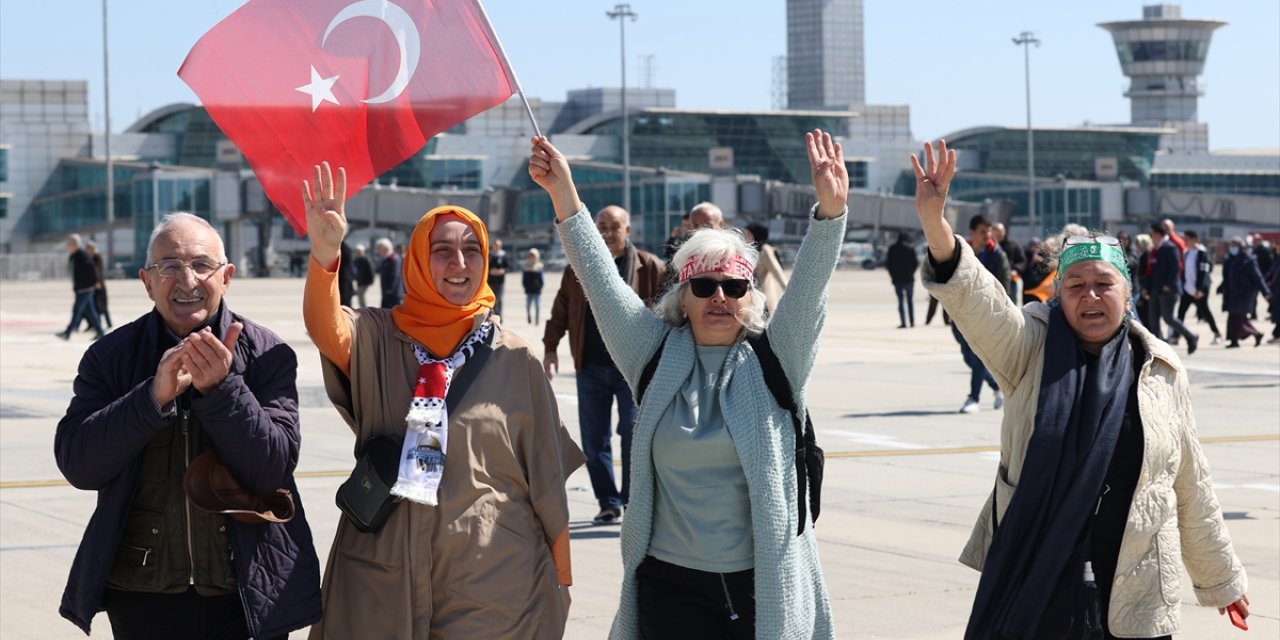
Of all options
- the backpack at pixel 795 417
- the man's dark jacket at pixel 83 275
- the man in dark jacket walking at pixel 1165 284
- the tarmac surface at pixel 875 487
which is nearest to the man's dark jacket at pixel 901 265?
the tarmac surface at pixel 875 487

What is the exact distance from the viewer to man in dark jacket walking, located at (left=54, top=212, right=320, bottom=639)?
4.57 meters

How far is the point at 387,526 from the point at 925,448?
9447 millimetres

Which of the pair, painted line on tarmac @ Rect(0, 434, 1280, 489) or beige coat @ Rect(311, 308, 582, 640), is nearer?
beige coat @ Rect(311, 308, 582, 640)

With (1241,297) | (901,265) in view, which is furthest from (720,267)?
(901,265)

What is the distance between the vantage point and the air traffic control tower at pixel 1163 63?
531ft

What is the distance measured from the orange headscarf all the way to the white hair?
1.74 feet

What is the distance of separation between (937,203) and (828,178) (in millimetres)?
343

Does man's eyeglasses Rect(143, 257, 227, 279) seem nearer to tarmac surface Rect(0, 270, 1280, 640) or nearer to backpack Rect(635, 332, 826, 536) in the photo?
backpack Rect(635, 332, 826, 536)

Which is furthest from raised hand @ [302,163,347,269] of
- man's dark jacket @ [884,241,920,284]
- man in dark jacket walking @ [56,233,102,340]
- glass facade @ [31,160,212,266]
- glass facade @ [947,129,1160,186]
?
glass facade @ [947,129,1160,186]

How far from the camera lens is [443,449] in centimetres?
479

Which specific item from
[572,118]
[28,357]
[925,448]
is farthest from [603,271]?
[572,118]

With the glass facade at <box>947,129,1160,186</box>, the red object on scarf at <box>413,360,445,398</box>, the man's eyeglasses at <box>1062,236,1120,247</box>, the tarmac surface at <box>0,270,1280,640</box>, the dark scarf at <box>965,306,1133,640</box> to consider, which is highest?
the glass facade at <box>947,129,1160,186</box>

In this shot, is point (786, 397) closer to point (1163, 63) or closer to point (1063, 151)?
point (1063, 151)

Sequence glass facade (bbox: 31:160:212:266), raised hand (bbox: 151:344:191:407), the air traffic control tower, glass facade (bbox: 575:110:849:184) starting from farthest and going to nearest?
the air traffic control tower, glass facade (bbox: 575:110:849:184), glass facade (bbox: 31:160:212:266), raised hand (bbox: 151:344:191:407)
